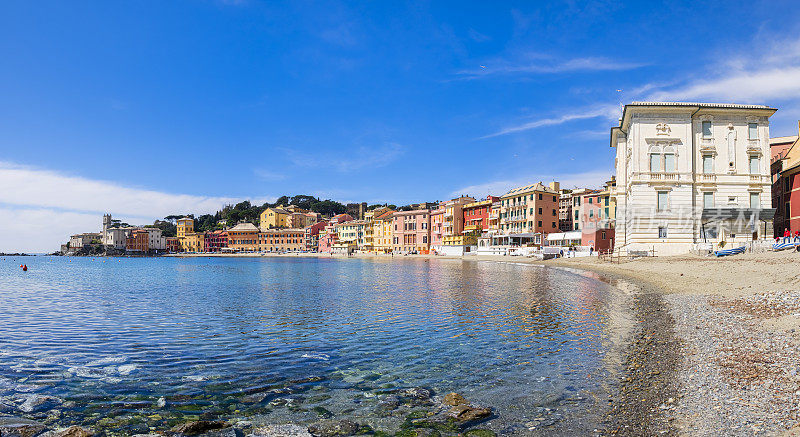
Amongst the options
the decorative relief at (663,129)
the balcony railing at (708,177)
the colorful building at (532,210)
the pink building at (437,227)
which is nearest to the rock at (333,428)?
the decorative relief at (663,129)

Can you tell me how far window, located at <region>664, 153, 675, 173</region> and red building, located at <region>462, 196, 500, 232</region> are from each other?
59.8 m

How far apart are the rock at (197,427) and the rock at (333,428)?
1592mm

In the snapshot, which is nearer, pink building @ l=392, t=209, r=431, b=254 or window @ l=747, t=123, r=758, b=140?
window @ l=747, t=123, r=758, b=140

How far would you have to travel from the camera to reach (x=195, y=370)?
12.0 m

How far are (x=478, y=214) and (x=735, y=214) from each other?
6795cm

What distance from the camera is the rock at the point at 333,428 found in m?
7.88

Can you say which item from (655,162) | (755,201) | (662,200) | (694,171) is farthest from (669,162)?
(755,201)

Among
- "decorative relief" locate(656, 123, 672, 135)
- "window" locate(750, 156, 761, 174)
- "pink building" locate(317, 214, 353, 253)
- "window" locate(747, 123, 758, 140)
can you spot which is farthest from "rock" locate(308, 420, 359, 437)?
"pink building" locate(317, 214, 353, 253)

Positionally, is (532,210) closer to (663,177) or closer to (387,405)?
(663,177)

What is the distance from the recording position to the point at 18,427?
8062 mm

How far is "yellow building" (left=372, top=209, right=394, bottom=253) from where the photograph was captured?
477 ft

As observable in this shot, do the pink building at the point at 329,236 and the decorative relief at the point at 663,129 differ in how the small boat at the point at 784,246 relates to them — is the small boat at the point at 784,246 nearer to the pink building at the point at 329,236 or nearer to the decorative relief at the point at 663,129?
the decorative relief at the point at 663,129

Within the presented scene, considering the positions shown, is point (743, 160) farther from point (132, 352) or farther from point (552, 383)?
point (132, 352)

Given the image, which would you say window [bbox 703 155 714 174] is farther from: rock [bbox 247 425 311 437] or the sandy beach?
rock [bbox 247 425 311 437]
